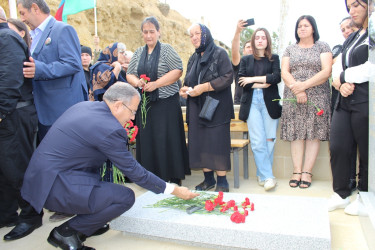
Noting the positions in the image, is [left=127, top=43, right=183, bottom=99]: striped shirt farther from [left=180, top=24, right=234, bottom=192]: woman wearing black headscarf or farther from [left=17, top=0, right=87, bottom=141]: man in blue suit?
[left=17, top=0, right=87, bottom=141]: man in blue suit

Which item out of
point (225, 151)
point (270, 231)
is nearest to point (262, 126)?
point (225, 151)

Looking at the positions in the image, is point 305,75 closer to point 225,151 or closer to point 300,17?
point 300,17

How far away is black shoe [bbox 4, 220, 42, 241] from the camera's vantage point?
2769 mm

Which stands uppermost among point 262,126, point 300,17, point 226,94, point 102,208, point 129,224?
point 300,17

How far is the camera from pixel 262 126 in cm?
402

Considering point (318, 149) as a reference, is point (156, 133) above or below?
above

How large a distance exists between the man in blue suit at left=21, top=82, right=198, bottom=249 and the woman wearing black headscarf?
124 cm

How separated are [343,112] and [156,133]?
2.00 metres

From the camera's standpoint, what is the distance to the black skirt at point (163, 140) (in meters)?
3.86


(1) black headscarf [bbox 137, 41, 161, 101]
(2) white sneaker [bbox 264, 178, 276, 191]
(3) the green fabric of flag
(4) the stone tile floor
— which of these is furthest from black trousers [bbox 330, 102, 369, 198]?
(3) the green fabric of flag

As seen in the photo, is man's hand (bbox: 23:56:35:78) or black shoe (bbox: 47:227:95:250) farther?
man's hand (bbox: 23:56:35:78)

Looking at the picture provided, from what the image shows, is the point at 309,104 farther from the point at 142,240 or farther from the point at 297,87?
the point at 142,240

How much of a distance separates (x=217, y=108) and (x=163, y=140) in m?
0.74

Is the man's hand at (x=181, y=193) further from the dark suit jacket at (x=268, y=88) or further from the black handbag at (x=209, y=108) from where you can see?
the dark suit jacket at (x=268, y=88)
